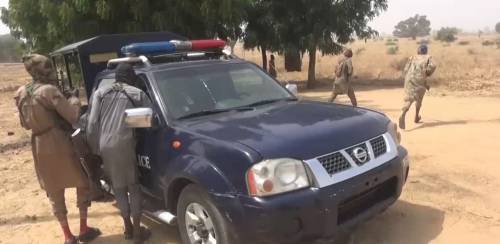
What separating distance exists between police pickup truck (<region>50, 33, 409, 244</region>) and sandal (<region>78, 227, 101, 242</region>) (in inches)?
31.1

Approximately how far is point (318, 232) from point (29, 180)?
559 centimetres

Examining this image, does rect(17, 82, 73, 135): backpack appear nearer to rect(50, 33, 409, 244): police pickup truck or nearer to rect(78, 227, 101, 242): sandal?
rect(50, 33, 409, 244): police pickup truck

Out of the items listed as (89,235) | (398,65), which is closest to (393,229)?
(89,235)

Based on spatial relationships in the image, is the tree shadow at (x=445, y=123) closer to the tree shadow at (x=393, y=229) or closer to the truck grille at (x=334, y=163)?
the tree shadow at (x=393, y=229)

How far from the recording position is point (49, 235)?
530 cm

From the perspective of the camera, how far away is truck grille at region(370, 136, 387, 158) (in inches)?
162

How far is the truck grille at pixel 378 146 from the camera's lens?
4.11 meters

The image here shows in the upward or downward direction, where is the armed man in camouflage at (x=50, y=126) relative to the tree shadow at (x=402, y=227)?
upward

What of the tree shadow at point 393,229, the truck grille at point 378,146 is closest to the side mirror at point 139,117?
the tree shadow at point 393,229

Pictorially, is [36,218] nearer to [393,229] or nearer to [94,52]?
[94,52]

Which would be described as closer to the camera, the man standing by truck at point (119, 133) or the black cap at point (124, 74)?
the man standing by truck at point (119, 133)

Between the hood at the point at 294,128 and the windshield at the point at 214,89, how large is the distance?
217mm

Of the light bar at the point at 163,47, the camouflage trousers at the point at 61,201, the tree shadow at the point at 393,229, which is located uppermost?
the light bar at the point at 163,47

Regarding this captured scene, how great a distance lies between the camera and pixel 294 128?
3934 millimetres
